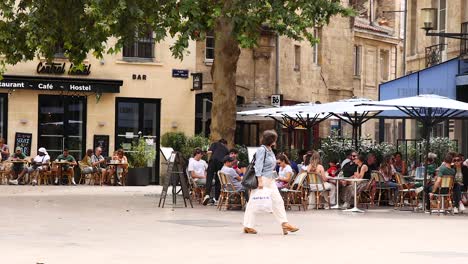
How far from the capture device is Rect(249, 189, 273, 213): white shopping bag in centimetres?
1888

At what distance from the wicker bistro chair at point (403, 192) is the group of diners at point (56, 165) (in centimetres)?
1485

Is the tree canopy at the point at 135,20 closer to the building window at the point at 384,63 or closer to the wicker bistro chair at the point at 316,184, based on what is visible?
the wicker bistro chair at the point at 316,184

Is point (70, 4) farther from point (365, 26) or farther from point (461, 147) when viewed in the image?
point (365, 26)

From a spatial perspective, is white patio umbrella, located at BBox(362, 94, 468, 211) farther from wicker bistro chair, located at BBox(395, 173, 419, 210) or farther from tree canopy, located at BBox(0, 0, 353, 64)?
tree canopy, located at BBox(0, 0, 353, 64)

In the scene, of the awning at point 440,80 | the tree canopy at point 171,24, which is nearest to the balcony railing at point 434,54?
the awning at point 440,80

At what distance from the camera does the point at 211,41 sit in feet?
150

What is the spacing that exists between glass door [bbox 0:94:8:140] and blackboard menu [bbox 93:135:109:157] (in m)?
3.18

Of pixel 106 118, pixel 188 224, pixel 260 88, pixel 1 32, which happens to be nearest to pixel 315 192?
pixel 188 224

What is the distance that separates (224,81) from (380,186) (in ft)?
16.9

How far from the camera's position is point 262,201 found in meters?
18.9

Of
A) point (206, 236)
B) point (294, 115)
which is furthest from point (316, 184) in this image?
point (206, 236)

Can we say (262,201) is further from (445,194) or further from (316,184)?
(316,184)

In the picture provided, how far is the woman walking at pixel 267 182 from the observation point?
1884cm

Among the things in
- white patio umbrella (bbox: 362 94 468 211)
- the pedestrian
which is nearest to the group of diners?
the pedestrian
